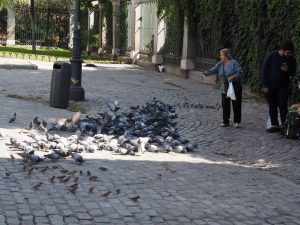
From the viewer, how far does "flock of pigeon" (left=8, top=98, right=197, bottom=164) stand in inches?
321

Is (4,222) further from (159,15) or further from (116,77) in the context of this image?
(159,15)

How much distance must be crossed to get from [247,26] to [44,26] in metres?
27.9

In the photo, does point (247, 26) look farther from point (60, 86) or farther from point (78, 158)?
point (78, 158)

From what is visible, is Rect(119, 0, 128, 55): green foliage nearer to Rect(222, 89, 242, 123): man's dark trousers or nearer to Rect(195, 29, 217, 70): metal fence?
Rect(195, 29, 217, 70): metal fence

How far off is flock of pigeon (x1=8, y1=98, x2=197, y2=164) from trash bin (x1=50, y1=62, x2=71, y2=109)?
2104 millimetres

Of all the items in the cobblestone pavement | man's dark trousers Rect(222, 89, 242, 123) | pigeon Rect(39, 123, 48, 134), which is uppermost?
man's dark trousers Rect(222, 89, 242, 123)

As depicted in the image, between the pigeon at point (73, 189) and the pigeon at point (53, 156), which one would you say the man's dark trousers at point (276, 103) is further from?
the pigeon at point (73, 189)

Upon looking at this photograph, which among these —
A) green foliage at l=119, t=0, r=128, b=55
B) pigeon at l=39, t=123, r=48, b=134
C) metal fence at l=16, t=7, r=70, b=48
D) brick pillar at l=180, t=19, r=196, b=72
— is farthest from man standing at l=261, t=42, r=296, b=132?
metal fence at l=16, t=7, r=70, b=48

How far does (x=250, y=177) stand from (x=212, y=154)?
1.53 meters

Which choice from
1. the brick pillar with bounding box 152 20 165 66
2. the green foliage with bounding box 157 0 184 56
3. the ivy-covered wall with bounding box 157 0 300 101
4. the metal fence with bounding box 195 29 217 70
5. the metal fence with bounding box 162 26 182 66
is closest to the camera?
the ivy-covered wall with bounding box 157 0 300 101

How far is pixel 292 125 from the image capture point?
10086mm

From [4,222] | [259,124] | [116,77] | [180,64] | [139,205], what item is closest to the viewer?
[4,222]

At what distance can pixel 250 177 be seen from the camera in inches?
295

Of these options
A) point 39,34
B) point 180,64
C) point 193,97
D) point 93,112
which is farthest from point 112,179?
point 39,34
